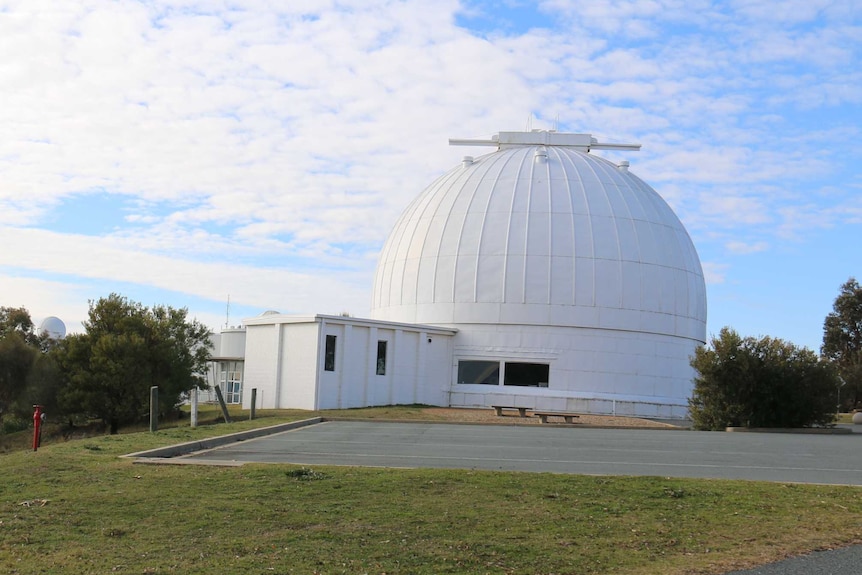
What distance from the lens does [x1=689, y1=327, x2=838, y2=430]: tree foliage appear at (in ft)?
87.8

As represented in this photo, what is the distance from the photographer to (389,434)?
19734 mm

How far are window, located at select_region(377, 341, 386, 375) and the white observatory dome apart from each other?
3668mm

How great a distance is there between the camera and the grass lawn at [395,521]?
7816 millimetres

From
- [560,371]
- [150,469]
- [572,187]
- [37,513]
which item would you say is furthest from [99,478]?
[572,187]

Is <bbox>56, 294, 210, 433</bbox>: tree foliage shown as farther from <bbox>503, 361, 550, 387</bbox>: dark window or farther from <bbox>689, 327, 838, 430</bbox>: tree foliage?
<bbox>689, 327, 838, 430</bbox>: tree foliage

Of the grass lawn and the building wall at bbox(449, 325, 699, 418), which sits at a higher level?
the building wall at bbox(449, 325, 699, 418)

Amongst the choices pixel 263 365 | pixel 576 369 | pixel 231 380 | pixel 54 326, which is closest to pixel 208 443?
pixel 263 365

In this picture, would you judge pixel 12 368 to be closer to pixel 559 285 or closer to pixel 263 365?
pixel 263 365

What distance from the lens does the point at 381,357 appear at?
34.8 m

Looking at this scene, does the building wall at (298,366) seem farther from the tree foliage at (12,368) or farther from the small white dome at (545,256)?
the tree foliage at (12,368)

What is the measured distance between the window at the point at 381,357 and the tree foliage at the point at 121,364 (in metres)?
7.29

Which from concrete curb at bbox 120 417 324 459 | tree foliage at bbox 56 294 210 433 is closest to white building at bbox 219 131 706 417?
tree foliage at bbox 56 294 210 433

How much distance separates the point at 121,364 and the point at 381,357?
388 inches

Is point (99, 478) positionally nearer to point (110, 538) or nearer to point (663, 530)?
point (110, 538)
